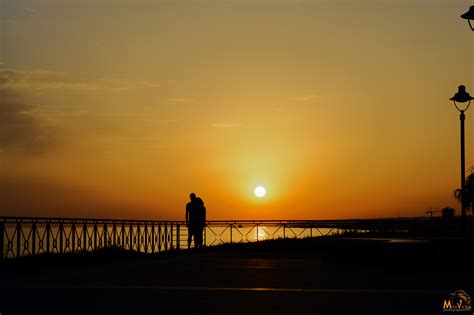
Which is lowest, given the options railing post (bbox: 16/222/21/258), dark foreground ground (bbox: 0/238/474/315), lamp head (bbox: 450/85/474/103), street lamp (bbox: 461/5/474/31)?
dark foreground ground (bbox: 0/238/474/315)

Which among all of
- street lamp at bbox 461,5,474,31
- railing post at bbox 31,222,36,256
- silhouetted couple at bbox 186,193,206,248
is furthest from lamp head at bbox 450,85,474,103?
railing post at bbox 31,222,36,256

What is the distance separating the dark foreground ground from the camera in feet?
38.0

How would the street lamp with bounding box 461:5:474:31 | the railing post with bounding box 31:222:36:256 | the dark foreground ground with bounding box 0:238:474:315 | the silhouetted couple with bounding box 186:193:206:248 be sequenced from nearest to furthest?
the dark foreground ground with bounding box 0:238:474:315 < the street lamp with bounding box 461:5:474:31 < the railing post with bounding box 31:222:36:256 < the silhouetted couple with bounding box 186:193:206:248

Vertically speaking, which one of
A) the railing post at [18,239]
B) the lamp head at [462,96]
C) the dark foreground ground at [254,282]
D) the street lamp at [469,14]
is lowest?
the dark foreground ground at [254,282]

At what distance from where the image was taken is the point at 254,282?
15.4 metres

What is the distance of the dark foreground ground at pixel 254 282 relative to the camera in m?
11.6

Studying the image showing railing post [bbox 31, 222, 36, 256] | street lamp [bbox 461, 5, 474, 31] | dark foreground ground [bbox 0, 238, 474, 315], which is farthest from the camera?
railing post [bbox 31, 222, 36, 256]

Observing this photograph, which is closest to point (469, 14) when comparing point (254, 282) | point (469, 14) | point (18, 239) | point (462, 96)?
point (469, 14)

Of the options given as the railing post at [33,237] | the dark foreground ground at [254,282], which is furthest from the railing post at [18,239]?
the dark foreground ground at [254,282]

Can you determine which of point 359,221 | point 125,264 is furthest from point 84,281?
point 359,221

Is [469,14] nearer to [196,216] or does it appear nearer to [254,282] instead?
[254,282]

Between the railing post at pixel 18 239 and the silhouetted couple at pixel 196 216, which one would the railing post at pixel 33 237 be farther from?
the silhouetted couple at pixel 196 216

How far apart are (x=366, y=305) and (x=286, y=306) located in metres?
1.18

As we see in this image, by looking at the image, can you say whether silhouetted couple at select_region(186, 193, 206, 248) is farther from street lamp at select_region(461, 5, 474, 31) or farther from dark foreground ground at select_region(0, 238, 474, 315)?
street lamp at select_region(461, 5, 474, 31)
